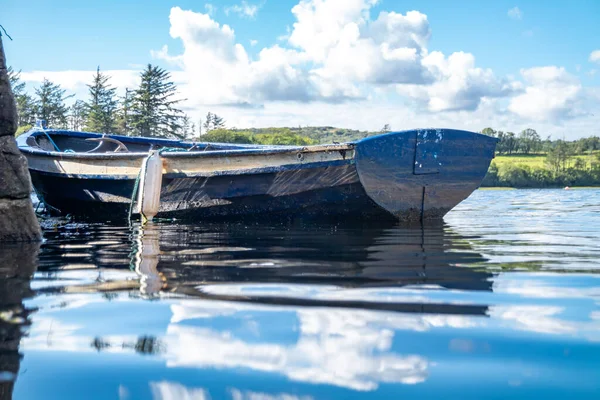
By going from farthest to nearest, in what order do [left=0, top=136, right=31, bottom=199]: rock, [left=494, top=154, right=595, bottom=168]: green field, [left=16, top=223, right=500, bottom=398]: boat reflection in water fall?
[left=494, top=154, right=595, bottom=168]: green field < [left=0, top=136, right=31, bottom=199]: rock < [left=16, top=223, right=500, bottom=398]: boat reflection in water

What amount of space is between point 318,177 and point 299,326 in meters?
5.81

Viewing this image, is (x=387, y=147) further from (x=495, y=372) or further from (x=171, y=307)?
(x=495, y=372)

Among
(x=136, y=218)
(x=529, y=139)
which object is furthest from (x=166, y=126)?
(x=529, y=139)

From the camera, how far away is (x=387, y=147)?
7.95m

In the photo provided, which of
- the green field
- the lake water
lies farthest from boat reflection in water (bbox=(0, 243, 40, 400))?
the green field

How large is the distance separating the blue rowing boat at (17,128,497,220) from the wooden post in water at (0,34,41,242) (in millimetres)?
2592

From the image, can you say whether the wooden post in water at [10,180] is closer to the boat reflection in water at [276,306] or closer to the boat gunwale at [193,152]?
the boat reflection in water at [276,306]

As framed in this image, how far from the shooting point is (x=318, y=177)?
8.03 m

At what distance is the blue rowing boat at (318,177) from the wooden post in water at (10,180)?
8.50 feet

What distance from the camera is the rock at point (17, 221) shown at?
5.79 metres

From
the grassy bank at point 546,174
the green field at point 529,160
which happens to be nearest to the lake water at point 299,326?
the grassy bank at point 546,174

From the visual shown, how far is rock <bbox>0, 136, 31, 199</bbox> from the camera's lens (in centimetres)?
572

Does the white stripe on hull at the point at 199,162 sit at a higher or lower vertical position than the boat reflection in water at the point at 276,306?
higher

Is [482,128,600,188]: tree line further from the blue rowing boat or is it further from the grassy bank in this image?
the blue rowing boat
